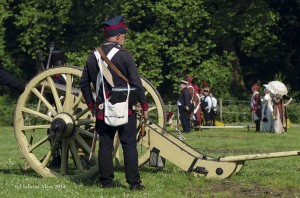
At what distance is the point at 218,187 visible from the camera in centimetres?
959

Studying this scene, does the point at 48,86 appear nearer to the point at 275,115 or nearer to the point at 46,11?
the point at 275,115

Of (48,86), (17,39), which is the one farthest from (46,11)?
(48,86)

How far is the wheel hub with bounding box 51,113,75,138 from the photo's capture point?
406 inches

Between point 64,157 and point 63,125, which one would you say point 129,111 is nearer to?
point 63,125

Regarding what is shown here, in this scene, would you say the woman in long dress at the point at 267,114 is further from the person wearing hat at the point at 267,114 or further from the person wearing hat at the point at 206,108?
the person wearing hat at the point at 206,108

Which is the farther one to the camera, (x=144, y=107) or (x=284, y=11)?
(x=284, y=11)

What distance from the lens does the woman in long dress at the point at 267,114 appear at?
27.6 m

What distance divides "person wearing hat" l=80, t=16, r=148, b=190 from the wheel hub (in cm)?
81

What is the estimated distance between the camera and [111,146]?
31.3ft

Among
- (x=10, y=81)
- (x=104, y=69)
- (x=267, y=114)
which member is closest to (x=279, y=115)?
(x=267, y=114)

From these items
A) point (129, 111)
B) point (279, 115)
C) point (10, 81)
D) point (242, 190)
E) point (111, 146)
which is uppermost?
point (10, 81)

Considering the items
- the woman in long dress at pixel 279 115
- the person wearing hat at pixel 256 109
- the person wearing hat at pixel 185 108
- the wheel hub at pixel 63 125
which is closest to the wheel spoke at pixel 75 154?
the wheel hub at pixel 63 125

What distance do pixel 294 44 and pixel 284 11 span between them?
178cm

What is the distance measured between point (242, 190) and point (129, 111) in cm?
156
